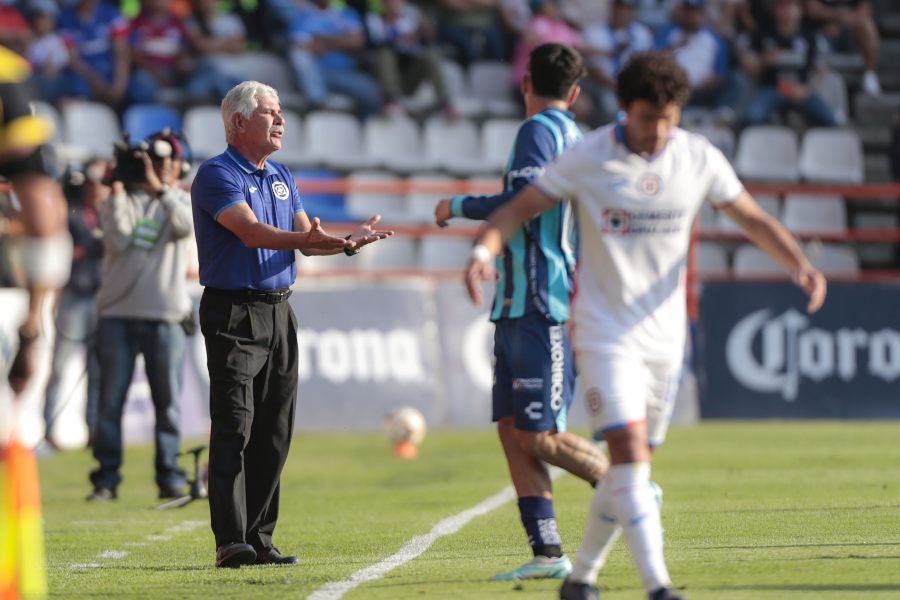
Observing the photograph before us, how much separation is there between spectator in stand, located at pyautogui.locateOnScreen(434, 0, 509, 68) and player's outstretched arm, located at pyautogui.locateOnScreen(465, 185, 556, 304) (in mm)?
17000

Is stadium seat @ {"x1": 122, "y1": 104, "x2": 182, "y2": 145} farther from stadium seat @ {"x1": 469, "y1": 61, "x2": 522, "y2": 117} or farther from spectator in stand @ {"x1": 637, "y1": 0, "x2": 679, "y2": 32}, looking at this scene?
spectator in stand @ {"x1": 637, "y1": 0, "x2": 679, "y2": 32}

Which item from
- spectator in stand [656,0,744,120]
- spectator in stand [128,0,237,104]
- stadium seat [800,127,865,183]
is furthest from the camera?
spectator in stand [656,0,744,120]

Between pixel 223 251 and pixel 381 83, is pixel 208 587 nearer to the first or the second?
pixel 223 251

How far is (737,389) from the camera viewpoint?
18.0m

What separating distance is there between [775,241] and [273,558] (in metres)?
3.13

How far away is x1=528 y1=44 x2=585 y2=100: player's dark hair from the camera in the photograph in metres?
7.70

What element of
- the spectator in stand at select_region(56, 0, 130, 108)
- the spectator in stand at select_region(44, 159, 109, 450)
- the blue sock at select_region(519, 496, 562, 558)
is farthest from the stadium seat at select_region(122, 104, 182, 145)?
the blue sock at select_region(519, 496, 562, 558)

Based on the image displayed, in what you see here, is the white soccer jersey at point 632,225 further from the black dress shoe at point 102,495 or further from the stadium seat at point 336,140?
the stadium seat at point 336,140

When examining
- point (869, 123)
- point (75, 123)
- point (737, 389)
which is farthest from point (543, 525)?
point (869, 123)

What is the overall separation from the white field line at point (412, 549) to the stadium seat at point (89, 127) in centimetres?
939

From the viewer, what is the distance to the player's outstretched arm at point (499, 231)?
611 centimetres

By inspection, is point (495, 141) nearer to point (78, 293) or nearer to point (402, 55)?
point (402, 55)

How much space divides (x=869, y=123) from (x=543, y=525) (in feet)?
56.3

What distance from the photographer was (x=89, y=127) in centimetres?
2017
